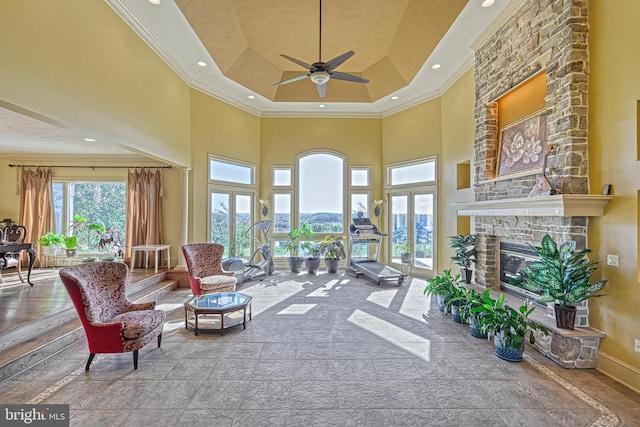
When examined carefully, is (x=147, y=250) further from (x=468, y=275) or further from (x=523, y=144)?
(x=523, y=144)

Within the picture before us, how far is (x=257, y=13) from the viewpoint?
5.35 metres

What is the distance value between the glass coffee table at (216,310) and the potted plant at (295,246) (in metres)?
3.33

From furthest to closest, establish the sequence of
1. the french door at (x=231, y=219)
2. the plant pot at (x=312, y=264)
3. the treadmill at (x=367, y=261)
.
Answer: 1. the plant pot at (x=312, y=264)
2. the french door at (x=231, y=219)
3. the treadmill at (x=367, y=261)

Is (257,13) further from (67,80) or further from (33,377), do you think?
(33,377)

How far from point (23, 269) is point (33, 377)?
18.7ft

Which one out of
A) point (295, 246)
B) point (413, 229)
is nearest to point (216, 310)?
point (295, 246)

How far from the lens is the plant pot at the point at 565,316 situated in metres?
3.25

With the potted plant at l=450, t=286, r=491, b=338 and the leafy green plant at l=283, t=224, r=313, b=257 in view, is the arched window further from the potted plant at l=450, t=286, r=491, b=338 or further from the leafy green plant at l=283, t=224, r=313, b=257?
the potted plant at l=450, t=286, r=491, b=338

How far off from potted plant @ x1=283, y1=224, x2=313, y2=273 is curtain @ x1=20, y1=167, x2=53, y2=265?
19.9ft

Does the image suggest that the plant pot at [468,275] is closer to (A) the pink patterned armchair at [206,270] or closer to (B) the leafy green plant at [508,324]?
(B) the leafy green plant at [508,324]

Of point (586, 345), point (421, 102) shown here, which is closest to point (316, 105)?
point (421, 102)

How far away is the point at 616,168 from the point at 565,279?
1311 mm

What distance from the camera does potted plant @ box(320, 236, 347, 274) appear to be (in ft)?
26.5

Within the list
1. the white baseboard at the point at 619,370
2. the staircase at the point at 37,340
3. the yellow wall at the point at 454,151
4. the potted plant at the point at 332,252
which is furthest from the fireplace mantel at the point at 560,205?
the staircase at the point at 37,340
